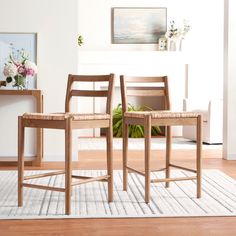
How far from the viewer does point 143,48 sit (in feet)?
28.0

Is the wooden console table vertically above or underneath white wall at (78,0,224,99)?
underneath

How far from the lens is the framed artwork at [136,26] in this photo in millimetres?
8516

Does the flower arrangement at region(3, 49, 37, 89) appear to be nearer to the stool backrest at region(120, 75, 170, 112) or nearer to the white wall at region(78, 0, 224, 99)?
the stool backrest at region(120, 75, 170, 112)

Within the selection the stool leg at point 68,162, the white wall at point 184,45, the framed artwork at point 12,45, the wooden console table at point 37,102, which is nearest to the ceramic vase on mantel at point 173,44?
the white wall at point 184,45

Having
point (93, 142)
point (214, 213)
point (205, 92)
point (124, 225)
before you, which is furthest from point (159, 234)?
point (205, 92)

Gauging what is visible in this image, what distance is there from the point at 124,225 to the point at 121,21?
6.23 m

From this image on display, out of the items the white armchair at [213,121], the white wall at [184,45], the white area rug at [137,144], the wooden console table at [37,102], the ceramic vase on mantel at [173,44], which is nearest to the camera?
the wooden console table at [37,102]

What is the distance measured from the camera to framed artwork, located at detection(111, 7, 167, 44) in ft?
27.9

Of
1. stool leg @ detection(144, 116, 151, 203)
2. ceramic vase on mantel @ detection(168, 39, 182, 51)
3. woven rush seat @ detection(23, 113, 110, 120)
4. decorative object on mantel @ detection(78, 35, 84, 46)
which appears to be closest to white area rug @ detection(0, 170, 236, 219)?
stool leg @ detection(144, 116, 151, 203)

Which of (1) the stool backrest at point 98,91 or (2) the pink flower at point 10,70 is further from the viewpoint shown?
(2) the pink flower at point 10,70

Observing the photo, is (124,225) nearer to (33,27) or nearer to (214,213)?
(214,213)

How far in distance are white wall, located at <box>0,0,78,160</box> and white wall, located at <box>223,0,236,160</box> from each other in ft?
5.07

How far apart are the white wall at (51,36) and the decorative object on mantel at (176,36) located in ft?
→ 11.7

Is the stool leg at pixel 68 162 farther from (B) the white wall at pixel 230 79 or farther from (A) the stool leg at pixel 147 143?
(B) the white wall at pixel 230 79
